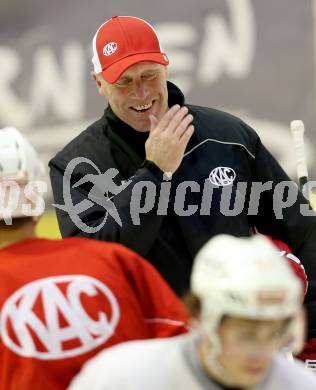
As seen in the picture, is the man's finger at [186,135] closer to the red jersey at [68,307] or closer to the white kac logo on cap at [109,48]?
the white kac logo on cap at [109,48]

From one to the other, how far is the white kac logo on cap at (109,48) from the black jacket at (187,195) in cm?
16

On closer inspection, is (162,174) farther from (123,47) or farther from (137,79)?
(123,47)

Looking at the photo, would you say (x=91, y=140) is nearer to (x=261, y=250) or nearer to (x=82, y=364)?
(x=82, y=364)

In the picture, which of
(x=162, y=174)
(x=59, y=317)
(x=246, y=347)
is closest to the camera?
(x=246, y=347)

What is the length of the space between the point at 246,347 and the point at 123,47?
1560 mm

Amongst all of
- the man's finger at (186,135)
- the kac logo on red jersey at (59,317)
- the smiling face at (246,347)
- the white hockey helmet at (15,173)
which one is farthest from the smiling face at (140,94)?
the smiling face at (246,347)

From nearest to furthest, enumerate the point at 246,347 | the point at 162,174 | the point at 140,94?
1. the point at 246,347
2. the point at 162,174
3. the point at 140,94

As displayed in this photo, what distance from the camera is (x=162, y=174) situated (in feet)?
9.66

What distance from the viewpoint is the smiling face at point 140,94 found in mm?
3086

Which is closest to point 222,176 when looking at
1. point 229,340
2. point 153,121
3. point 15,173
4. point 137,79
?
point 153,121

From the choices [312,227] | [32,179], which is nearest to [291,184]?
[312,227]

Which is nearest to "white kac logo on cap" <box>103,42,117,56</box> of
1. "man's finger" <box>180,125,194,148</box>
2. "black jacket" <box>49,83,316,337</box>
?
"black jacket" <box>49,83,316,337</box>

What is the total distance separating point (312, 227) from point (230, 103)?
80.6 inches

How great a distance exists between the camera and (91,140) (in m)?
3.19
